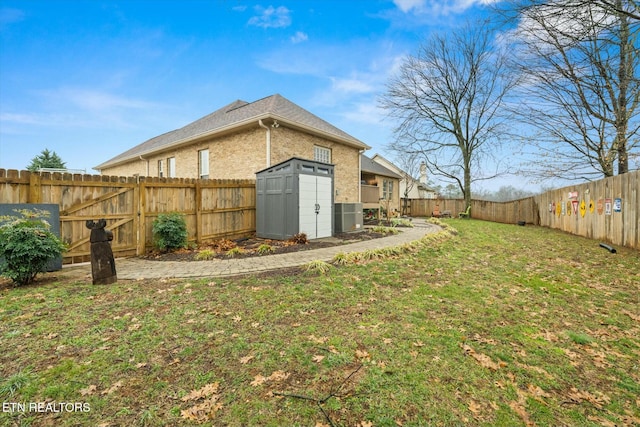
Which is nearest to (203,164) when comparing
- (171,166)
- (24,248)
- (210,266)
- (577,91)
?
(171,166)

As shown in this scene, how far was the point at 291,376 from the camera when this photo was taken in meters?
2.33

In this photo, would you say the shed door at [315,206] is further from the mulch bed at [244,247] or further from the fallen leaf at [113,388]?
the fallen leaf at [113,388]

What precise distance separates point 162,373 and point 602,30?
29.1 feet

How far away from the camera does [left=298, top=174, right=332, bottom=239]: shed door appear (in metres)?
9.09

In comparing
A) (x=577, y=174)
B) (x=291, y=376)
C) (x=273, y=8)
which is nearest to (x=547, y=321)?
(x=291, y=376)

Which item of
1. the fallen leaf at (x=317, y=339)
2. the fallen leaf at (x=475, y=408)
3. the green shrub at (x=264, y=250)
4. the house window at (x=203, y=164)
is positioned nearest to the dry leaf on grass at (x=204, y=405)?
the fallen leaf at (x=317, y=339)

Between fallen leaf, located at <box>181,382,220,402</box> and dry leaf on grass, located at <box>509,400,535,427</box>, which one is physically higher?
fallen leaf, located at <box>181,382,220,402</box>

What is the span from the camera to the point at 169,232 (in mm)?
7383

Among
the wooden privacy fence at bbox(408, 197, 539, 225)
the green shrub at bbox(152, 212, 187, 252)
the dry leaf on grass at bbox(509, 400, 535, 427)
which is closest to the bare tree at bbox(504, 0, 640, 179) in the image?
the wooden privacy fence at bbox(408, 197, 539, 225)

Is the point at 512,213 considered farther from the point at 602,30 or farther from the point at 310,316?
the point at 310,316

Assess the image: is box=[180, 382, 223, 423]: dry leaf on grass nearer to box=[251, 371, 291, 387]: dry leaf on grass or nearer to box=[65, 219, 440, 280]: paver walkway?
box=[251, 371, 291, 387]: dry leaf on grass

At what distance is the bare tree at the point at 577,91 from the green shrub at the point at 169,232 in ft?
30.3

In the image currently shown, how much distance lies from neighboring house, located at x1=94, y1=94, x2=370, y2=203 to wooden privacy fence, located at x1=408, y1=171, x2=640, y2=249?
32.4 ft

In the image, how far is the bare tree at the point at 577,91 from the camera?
198 inches
